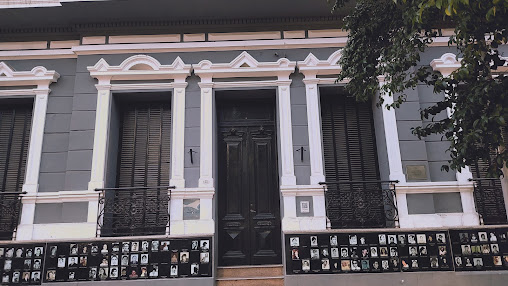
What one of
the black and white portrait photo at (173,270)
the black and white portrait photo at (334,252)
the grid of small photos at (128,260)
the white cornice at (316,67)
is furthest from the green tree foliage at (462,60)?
the black and white portrait photo at (173,270)

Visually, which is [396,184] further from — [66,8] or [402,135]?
[66,8]

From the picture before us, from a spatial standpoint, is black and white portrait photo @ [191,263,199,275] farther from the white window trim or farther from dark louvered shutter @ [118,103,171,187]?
the white window trim

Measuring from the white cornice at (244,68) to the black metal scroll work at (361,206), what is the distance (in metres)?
2.36

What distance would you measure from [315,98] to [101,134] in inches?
161

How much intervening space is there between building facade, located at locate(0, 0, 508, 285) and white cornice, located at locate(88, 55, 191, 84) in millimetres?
27

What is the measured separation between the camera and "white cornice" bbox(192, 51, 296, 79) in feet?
24.3

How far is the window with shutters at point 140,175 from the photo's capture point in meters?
6.91

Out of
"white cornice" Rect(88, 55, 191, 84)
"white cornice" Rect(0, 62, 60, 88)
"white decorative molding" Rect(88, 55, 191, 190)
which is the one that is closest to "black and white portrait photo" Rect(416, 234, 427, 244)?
"white decorative molding" Rect(88, 55, 191, 190)

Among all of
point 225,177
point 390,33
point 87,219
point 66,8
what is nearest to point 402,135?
point 390,33

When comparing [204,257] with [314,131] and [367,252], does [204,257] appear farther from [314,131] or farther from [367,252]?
[314,131]

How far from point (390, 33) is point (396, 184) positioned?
2.75 metres

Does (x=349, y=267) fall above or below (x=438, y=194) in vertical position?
below

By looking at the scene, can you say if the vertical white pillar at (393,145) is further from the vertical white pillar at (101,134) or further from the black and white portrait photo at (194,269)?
the vertical white pillar at (101,134)

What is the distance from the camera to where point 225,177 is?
7.54 m
